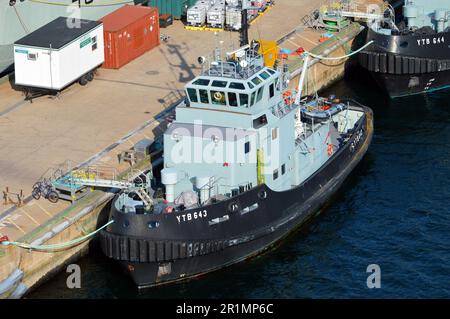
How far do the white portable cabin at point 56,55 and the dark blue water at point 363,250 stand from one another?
1155 cm

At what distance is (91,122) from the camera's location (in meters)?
52.5

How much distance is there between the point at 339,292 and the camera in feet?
139

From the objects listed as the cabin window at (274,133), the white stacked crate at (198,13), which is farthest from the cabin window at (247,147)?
the white stacked crate at (198,13)

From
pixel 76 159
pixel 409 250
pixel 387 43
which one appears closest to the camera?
pixel 409 250

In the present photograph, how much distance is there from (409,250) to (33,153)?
16.0m

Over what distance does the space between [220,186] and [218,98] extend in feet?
10.9

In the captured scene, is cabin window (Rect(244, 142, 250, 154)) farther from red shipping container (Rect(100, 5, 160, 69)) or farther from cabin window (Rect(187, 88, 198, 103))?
red shipping container (Rect(100, 5, 160, 69))

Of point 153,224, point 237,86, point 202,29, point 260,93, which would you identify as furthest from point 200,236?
point 202,29

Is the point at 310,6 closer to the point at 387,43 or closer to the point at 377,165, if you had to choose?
the point at 387,43

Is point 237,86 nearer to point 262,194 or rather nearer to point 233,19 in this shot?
point 262,194

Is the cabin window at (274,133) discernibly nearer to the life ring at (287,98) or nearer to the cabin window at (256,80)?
the cabin window at (256,80)

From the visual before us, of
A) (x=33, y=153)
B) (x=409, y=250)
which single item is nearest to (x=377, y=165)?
(x=409, y=250)

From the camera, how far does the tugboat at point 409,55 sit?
60469 mm

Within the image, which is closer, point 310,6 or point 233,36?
point 233,36
